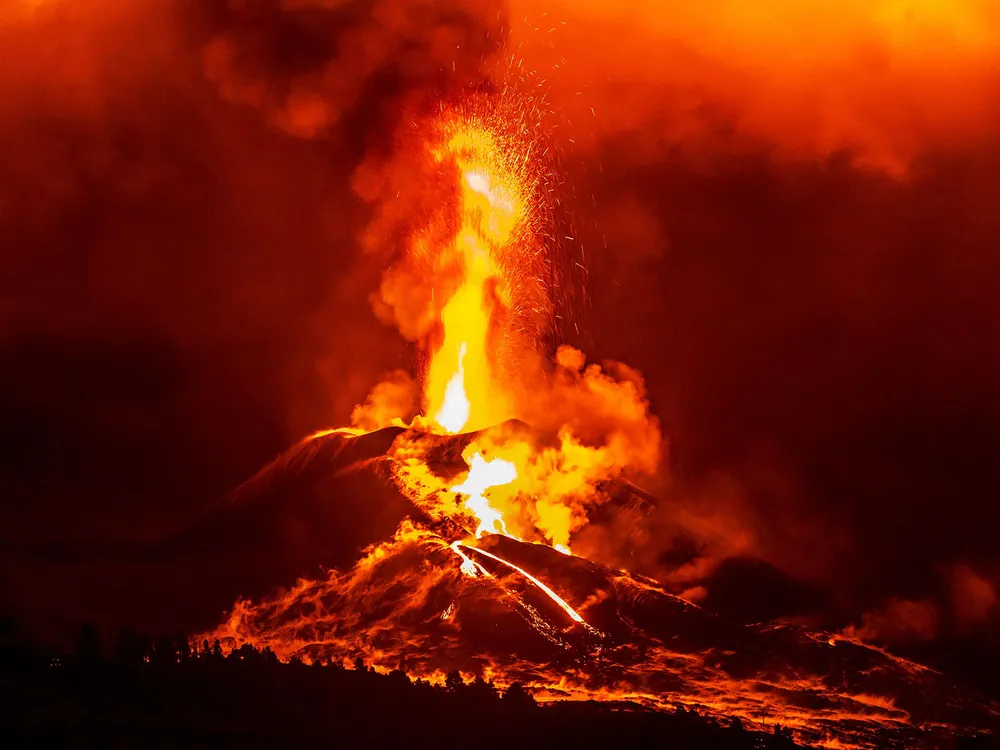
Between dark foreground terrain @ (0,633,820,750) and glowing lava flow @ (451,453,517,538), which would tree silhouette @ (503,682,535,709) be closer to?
dark foreground terrain @ (0,633,820,750)

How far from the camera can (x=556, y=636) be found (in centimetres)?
3766

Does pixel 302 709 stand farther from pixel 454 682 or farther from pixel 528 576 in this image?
pixel 528 576

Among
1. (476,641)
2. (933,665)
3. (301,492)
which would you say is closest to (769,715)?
(476,641)

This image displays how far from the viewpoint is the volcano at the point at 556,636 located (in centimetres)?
3572

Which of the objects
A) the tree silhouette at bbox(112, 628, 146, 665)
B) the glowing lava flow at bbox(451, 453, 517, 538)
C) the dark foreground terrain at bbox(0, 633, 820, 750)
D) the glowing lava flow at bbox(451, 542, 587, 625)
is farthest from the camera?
the glowing lava flow at bbox(451, 453, 517, 538)

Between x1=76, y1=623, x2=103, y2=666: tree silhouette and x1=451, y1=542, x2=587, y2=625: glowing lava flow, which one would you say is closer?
x1=76, y1=623, x2=103, y2=666: tree silhouette

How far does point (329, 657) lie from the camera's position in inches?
1479

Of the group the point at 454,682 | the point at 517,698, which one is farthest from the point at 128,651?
the point at 517,698

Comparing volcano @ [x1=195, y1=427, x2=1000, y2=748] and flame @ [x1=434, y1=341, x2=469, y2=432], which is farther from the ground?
flame @ [x1=434, y1=341, x2=469, y2=432]

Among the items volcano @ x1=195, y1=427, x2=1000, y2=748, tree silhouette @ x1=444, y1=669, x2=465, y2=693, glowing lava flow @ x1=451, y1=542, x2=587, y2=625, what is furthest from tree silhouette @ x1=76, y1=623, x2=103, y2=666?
glowing lava flow @ x1=451, y1=542, x2=587, y2=625

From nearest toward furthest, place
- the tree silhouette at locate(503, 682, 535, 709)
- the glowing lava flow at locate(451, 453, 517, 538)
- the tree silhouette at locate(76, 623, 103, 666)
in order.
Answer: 1. the tree silhouette at locate(76, 623, 103, 666)
2. the tree silhouette at locate(503, 682, 535, 709)
3. the glowing lava flow at locate(451, 453, 517, 538)

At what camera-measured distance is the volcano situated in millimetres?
35719

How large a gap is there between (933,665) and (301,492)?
21146mm

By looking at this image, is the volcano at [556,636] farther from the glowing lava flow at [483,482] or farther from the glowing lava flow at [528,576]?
the glowing lava flow at [483,482]
